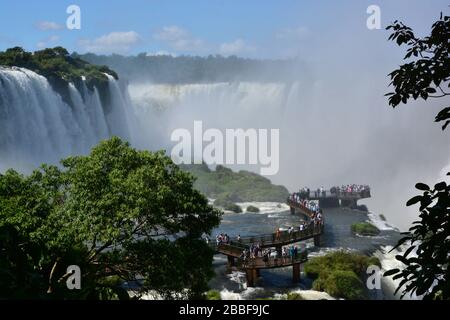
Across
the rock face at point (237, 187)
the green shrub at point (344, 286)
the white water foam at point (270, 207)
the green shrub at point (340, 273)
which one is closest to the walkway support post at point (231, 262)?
the green shrub at point (340, 273)

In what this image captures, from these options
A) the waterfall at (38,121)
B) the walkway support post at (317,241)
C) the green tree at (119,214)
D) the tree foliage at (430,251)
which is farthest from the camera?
the waterfall at (38,121)

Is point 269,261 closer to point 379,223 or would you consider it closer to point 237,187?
point 379,223

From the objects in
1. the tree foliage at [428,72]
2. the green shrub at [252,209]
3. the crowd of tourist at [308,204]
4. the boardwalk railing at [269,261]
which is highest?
the tree foliage at [428,72]

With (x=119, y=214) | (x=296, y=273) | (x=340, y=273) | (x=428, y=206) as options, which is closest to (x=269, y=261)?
(x=296, y=273)

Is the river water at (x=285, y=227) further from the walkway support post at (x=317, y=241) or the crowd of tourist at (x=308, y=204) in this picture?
the crowd of tourist at (x=308, y=204)
